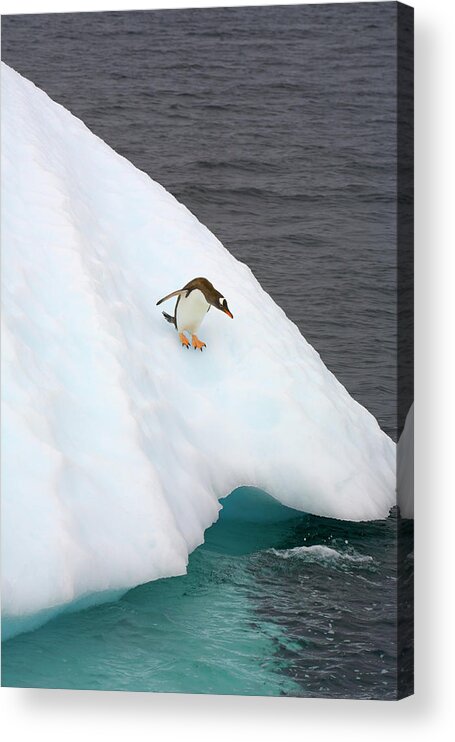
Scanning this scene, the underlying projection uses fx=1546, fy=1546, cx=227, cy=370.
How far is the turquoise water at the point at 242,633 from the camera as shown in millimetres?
5699

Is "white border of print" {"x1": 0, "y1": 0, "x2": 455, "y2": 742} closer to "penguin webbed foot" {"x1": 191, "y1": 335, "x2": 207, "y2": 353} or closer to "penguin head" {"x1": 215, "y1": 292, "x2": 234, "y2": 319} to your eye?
"penguin head" {"x1": 215, "y1": 292, "x2": 234, "y2": 319}

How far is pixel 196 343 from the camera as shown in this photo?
6.05 meters

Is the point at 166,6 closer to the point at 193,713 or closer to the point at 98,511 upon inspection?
the point at 98,511

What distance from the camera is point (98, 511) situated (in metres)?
5.51

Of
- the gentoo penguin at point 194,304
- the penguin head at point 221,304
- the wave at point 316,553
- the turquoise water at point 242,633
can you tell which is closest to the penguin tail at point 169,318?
the gentoo penguin at point 194,304

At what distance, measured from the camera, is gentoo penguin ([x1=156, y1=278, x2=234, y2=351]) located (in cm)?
598

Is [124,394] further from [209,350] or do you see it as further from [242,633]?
[242,633]

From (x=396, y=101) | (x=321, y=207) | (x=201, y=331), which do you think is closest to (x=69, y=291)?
(x=201, y=331)

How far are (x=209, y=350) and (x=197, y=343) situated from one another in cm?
6

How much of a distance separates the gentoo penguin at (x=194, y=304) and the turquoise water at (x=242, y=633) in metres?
0.83

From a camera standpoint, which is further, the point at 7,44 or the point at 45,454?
the point at 7,44

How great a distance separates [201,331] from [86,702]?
1.51m

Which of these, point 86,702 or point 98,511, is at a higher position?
point 98,511

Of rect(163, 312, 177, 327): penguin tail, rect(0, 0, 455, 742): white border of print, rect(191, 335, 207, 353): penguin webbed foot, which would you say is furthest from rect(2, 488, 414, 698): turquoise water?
rect(163, 312, 177, 327): penguin tail
